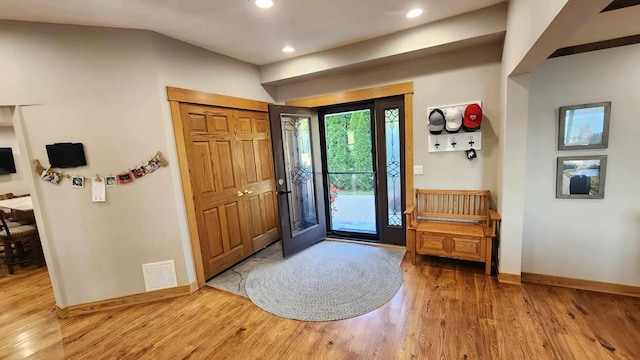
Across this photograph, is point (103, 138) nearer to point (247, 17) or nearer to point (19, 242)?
point (247, 17)

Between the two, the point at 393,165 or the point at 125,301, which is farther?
the point at 393,165

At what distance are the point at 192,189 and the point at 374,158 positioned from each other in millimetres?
2322

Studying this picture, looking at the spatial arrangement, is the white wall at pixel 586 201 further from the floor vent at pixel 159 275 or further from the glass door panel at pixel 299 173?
the floor vent at pixel 159 275

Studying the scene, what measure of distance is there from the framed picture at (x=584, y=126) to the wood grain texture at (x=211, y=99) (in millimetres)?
3331

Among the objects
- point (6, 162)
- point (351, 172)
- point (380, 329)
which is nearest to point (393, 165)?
point (351, 172)

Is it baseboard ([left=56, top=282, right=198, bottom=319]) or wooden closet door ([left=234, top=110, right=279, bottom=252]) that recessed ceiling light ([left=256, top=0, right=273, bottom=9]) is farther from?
baseboard ([left=56, top=282, right=198, bottom=319])

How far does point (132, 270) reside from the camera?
260 centimetres

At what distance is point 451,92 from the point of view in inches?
117

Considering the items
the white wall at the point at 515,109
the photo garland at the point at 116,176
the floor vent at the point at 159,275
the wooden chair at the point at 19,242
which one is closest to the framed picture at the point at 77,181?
the photo garland at the point at 116,176

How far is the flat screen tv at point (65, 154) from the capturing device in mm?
2271

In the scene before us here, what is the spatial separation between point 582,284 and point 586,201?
0.79m

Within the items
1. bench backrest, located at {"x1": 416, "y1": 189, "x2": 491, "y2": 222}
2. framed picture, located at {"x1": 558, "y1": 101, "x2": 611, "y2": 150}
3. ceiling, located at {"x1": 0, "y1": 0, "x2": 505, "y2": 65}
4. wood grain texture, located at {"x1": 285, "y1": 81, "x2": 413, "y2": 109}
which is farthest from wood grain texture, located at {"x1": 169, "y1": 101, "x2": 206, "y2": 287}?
framed picture, located at {"x1": 558, "y1": 101, "x2": 611, "y2": 150}

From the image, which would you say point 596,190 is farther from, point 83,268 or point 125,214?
point 83,268

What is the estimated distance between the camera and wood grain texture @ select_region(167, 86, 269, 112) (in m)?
2.60
